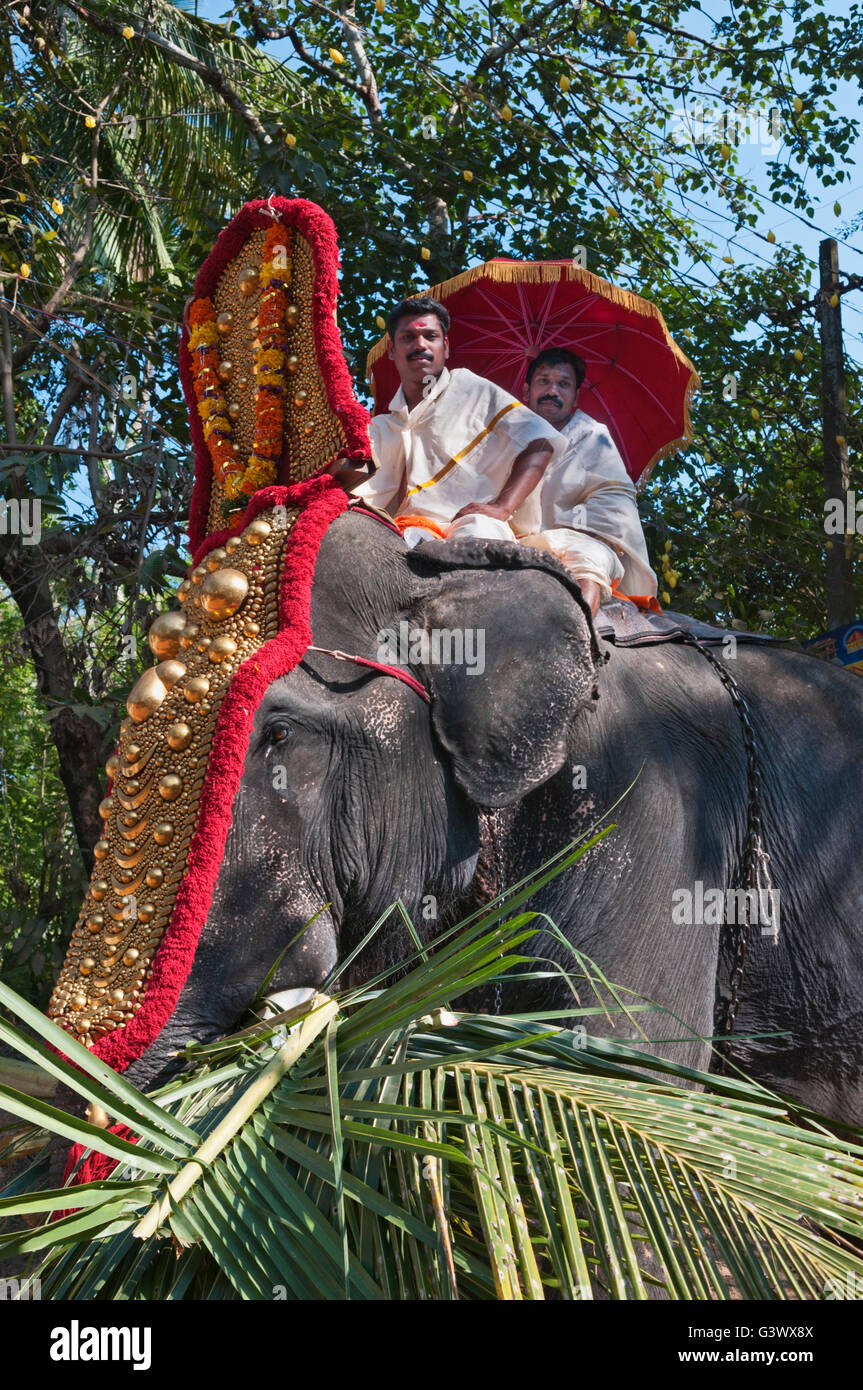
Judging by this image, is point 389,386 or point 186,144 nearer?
point 389,386

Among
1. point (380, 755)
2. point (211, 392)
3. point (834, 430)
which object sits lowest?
point (380, 755)

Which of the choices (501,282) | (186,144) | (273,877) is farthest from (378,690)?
A: (186,144)

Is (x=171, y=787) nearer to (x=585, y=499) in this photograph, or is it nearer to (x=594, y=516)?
(x=594, y=516)

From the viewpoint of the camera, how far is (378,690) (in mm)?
2568

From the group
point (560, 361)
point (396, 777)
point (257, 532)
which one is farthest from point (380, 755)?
point (560, 361)

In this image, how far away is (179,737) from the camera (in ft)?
7.81

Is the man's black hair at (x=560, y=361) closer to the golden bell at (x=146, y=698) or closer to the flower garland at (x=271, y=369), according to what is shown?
the flower garland at (x=271, y=369)

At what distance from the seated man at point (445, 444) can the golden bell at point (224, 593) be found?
0.73 m

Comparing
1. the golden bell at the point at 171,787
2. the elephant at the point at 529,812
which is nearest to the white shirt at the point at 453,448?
the elephant at the point at 529,812

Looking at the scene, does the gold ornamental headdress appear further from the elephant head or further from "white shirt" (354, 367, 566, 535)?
"white shirt" (354, 367, 566, 535)

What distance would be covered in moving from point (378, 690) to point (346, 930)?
480mm

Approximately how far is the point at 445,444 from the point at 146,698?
4.33ft
